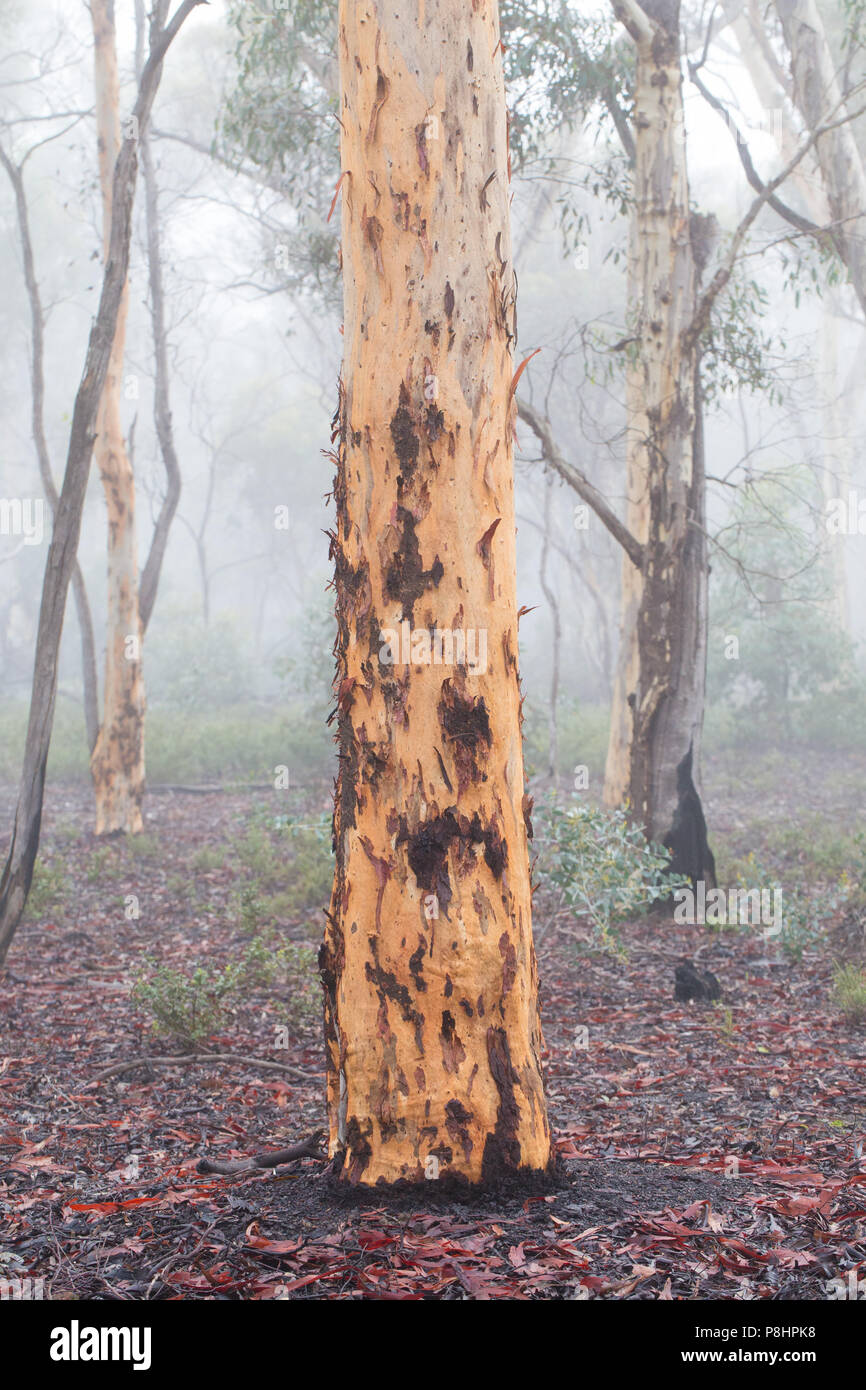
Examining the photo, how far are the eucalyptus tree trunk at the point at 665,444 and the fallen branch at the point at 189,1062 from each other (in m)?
4.07

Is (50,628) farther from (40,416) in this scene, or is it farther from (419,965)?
(40,416)

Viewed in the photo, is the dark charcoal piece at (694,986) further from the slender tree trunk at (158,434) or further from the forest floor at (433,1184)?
the slender tree trunk at (158,434)

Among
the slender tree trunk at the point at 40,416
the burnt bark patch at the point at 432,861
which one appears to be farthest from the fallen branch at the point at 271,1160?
the slender tree trunk at the point at 40,416

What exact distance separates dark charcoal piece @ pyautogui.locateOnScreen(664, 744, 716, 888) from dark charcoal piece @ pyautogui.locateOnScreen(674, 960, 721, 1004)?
1893 mm

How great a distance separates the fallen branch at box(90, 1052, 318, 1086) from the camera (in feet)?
16.5

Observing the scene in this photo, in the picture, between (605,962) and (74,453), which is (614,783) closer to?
(605,962)

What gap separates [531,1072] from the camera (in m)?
3.16

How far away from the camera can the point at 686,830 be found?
329 inches

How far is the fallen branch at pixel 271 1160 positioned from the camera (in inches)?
141

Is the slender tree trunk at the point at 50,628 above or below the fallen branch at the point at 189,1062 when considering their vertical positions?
above

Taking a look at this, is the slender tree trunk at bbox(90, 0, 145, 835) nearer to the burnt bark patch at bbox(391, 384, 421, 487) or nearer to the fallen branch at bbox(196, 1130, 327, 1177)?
the fallen branch at bbox(196, 1130, 327, 1177)

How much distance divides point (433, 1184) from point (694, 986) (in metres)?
3.66

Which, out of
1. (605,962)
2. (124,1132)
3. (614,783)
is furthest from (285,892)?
(124,1132)

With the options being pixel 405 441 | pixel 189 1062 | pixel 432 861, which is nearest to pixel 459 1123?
pixel 432 861
